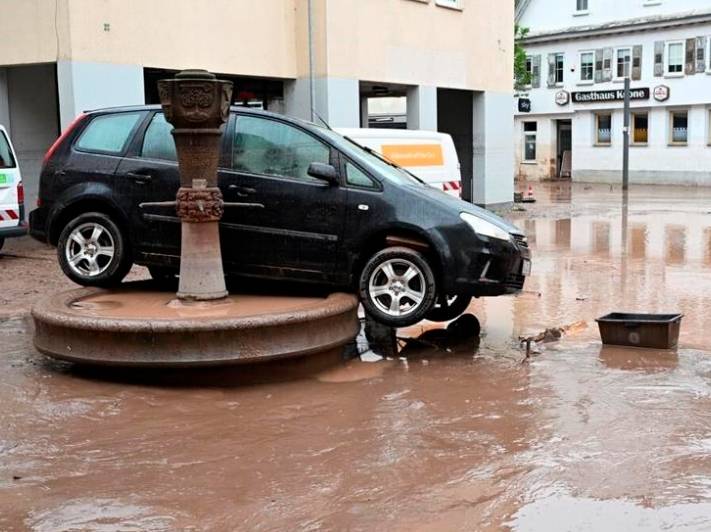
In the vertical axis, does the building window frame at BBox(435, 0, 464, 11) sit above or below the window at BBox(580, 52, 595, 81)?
below

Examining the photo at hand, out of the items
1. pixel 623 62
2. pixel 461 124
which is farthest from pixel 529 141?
pixel 461 124

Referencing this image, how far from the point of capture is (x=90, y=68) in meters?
16.0

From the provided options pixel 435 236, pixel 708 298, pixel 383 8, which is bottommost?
pixel 708 298

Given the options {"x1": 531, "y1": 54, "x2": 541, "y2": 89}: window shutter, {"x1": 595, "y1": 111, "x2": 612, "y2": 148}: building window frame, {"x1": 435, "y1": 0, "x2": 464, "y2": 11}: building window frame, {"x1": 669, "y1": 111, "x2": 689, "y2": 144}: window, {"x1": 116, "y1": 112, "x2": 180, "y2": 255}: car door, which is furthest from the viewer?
{"x1": 531, "y1": 54, "x2": 541, "y2": 89}: window shutter

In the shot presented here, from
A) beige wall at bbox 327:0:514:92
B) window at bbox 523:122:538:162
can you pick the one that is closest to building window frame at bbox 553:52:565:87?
window at bbox 523:122:538:162

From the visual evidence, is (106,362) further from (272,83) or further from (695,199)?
(695,199)

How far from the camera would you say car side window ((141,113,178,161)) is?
856 cm

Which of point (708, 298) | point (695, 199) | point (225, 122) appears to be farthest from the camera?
point (695, 199)

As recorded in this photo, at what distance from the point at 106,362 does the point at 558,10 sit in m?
46.0

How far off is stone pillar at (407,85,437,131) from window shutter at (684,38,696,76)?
24.5 m

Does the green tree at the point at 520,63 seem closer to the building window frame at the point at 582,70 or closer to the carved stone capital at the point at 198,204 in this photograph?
the building window frame at the point at 582,70

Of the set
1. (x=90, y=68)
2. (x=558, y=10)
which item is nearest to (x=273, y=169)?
(x=90, y=68)

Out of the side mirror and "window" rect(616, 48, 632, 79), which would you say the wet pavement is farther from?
"window" rect(616, 48, 632, 79)

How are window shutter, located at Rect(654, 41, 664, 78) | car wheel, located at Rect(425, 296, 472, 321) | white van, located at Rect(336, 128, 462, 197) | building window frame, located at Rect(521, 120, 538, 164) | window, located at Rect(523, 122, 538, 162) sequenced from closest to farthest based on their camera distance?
car wheel, located at Rect(425, 296, 472, 321) → white van, located at Rect(336, 128, 462, 197) → window shutter, located at Rect(654, 41, 664, 78) → building window frame, located at Rect(521, 120, 538, 164) → window, located at Rect(523, 122, 538, 162)
